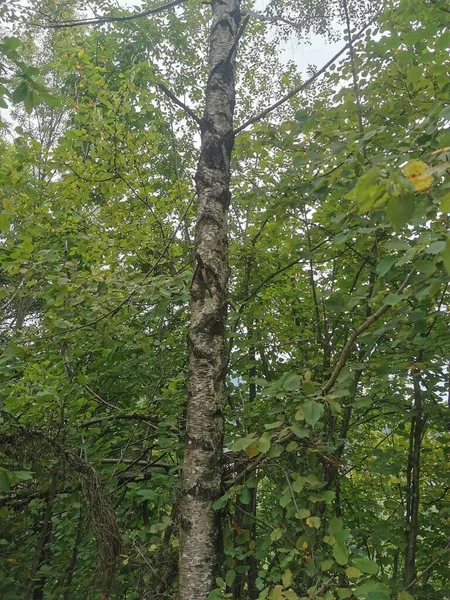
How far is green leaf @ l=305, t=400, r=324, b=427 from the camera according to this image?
1451 mm

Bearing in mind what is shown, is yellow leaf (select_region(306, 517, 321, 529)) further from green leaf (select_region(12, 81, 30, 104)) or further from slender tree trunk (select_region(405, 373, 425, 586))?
green leaf (select_region(12, 81, 30, 104))

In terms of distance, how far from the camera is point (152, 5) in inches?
259

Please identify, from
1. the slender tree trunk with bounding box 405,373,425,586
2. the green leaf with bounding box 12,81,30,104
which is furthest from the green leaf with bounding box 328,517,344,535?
the green leaf with bounding box 12,81,30,104

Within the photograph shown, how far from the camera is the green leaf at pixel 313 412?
1.45m

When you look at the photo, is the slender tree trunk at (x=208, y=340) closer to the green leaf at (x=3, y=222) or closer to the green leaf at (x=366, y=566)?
the green leaf at (x=366, y=566)

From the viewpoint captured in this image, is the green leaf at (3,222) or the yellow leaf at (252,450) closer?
the yellow leaf at (252,450)

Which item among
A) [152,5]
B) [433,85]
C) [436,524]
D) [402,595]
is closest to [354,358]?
Answer: [436,524]

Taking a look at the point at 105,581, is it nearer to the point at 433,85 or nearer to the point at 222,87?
the point at 222,87

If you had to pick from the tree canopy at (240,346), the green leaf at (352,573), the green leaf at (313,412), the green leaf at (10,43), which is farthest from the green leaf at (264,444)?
the green leaf at (10,43)

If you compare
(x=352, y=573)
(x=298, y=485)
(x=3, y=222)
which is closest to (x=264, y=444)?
(x=298, y=485)

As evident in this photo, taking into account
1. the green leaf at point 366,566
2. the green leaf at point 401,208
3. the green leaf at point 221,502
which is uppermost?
the green leaf at point 401,208

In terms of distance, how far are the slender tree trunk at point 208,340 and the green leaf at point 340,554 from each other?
56cm

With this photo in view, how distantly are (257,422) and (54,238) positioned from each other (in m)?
3.23

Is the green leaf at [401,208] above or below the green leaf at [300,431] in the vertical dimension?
above
